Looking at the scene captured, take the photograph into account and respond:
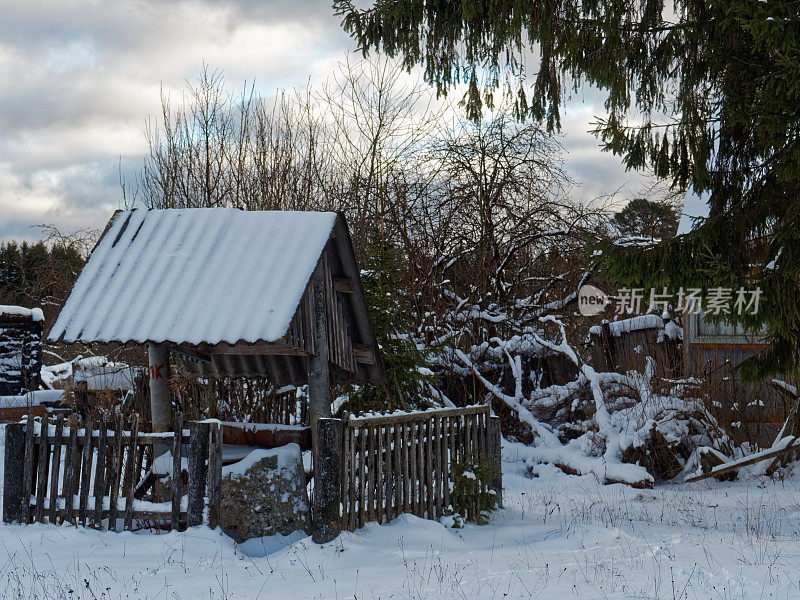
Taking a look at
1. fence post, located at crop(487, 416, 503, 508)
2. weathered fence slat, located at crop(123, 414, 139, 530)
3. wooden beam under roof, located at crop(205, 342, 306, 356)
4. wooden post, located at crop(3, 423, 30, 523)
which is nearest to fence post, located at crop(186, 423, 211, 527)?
weathered fence slat, located at crop(123, 414, 139, 530)

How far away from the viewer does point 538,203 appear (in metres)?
17.3

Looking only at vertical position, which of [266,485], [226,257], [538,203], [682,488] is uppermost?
[538,203]

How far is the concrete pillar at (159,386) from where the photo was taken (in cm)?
808

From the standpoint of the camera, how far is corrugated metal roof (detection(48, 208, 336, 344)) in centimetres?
687

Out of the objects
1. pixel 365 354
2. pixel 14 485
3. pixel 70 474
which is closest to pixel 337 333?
pixel 365 354

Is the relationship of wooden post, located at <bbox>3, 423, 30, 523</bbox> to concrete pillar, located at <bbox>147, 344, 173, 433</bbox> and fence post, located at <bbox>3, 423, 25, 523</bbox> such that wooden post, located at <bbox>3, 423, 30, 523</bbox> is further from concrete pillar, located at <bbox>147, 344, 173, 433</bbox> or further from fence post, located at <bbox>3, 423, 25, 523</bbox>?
concrete pillar, located at <bbox>147, 344, 173, 433</bbox>

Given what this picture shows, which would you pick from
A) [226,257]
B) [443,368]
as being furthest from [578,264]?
[226,257]

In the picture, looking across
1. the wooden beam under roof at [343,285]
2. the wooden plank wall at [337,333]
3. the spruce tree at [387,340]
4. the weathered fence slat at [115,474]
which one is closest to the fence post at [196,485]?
the weathered fence slat at [115,474]

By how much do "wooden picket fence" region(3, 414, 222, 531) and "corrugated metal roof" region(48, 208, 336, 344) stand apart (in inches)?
35.0

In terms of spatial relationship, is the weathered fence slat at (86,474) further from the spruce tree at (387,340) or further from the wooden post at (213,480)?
the spruce tree at (387,340)

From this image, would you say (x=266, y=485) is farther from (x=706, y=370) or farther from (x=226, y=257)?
(x=706, y=370)

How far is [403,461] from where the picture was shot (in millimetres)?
7773

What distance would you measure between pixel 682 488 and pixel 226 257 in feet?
24.2

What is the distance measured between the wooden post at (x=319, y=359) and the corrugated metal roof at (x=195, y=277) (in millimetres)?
318
